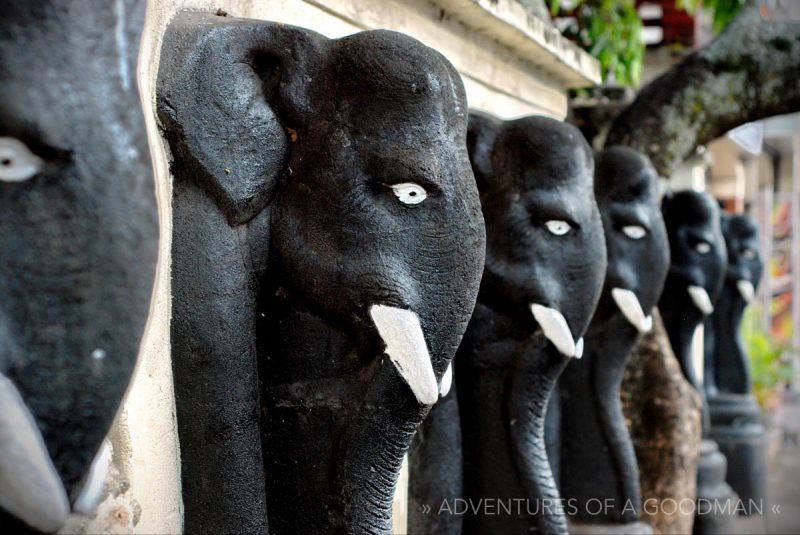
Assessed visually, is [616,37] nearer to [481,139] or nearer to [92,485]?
[481,139]

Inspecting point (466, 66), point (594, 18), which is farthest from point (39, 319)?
point (594, 18)

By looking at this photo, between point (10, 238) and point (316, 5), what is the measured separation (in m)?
0.76

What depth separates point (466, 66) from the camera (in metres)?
1.78

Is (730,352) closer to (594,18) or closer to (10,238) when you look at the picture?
(594,18)

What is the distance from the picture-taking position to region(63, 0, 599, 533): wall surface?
997 millimetres

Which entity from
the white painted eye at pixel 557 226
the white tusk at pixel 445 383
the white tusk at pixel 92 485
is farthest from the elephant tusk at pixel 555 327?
the white tusk at pixel 92 485

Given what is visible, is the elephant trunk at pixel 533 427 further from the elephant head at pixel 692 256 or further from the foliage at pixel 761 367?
the foliage at pixel 761 367

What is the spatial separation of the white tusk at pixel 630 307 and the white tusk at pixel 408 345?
3.37 feet

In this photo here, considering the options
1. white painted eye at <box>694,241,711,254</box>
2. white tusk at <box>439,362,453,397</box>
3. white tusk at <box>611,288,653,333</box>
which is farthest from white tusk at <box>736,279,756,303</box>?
white tusk at <box>439,362,453,397</box>

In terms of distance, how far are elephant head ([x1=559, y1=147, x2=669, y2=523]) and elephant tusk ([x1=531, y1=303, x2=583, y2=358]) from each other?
1.56 ft

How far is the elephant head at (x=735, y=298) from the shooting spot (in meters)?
4.10

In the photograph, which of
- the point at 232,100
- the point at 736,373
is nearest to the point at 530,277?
the point at 232,100

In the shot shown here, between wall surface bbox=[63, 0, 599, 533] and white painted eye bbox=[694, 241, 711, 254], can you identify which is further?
white painted eye bbox=[694, 241, 711, 254]

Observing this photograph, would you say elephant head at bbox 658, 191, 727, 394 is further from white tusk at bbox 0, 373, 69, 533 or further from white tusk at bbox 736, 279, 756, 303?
white tusk at bbox 0, 373, 69, 533
